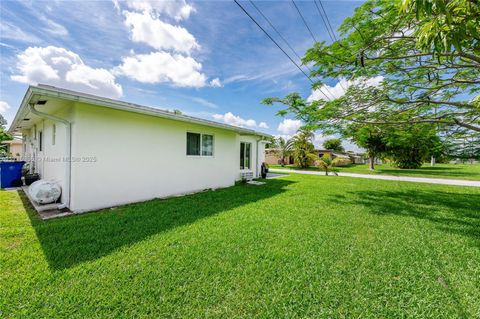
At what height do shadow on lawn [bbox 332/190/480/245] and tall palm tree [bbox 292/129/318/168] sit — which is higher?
tall palm tree [bbox 292/129/318/168]

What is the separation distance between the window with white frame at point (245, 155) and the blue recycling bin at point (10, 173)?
10997 mm

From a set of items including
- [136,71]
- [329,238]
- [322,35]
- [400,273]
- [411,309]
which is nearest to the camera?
[411,309]

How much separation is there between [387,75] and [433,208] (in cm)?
490

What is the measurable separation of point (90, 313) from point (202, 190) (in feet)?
23.9

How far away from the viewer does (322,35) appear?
8.36 m

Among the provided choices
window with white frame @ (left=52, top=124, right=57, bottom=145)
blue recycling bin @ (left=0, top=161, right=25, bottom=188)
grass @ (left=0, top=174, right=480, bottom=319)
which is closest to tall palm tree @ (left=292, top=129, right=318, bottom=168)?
grass @ (left=0, top=174, right=480, bottom=319)

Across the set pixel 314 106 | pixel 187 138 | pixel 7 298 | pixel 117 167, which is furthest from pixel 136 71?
pixel 7 298

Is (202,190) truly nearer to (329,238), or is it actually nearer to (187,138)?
(187,138)

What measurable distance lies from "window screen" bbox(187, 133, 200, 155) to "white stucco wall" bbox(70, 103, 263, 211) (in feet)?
0.81

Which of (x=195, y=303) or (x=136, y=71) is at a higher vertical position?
(x=136, y=71)

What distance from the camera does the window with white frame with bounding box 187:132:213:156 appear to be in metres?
8.96

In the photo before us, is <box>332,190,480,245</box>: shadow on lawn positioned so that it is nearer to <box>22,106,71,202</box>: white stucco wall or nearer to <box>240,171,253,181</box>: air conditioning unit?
<box>240,171,253,181</box>: air conditioning unit

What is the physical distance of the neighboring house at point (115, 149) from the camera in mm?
5770

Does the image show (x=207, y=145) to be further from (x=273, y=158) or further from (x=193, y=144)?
(x=273, y=158)
